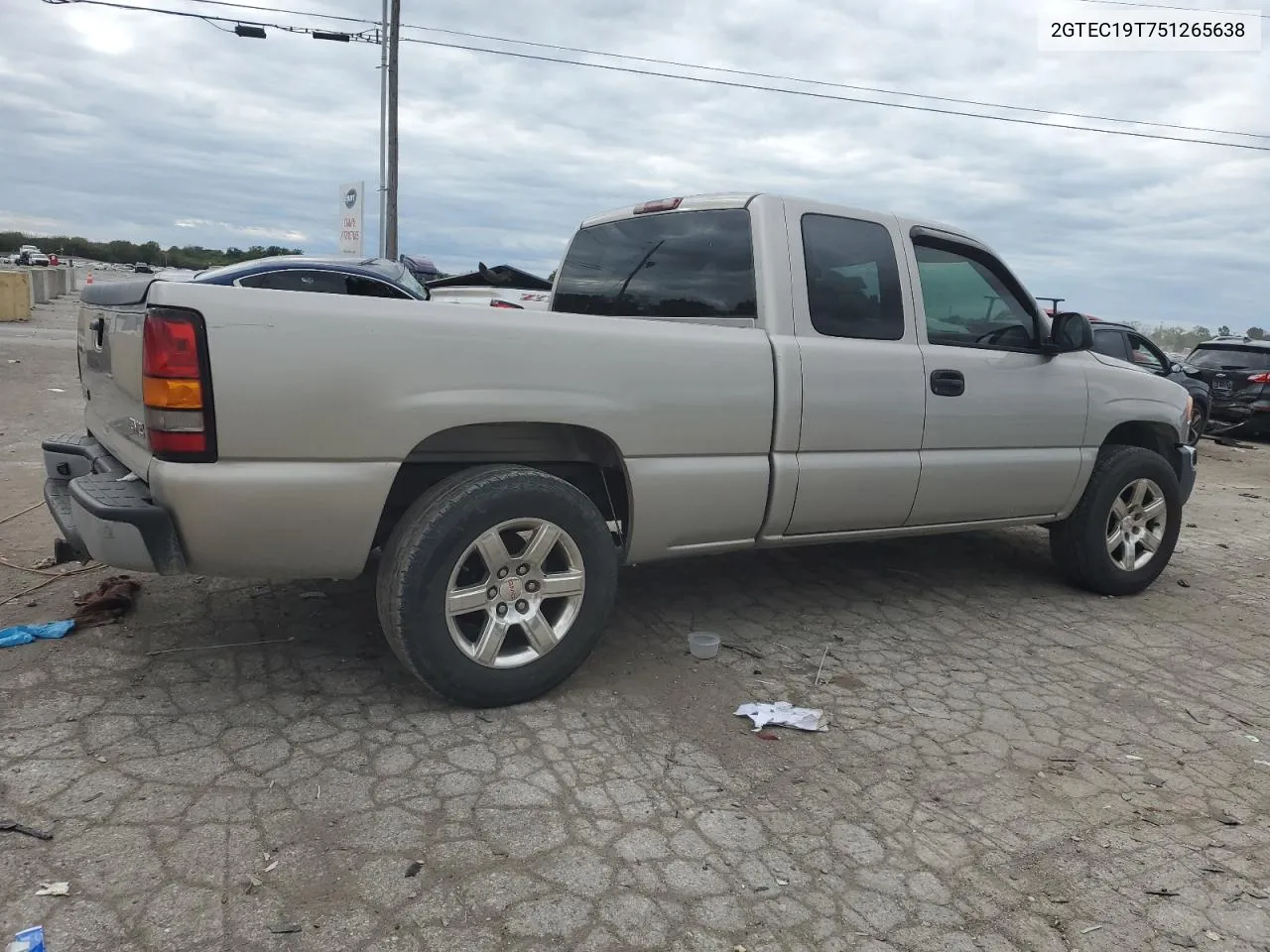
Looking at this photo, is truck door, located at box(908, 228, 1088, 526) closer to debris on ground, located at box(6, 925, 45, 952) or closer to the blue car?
debris on ground, located at box(6, 925, 45, 952)

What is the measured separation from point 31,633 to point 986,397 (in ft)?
14.2

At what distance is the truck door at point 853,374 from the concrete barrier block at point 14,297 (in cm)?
2363

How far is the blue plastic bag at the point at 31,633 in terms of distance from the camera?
3617mm

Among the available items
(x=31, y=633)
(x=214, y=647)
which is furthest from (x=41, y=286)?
(x=214, y=647)

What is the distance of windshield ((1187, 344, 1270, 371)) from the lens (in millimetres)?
15133

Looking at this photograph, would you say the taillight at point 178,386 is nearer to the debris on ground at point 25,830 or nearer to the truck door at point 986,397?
the debris on ground at point 25,830

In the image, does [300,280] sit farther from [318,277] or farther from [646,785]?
[646,785]

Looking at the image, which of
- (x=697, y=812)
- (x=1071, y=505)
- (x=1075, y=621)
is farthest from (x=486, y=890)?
(x=1071, y=505)

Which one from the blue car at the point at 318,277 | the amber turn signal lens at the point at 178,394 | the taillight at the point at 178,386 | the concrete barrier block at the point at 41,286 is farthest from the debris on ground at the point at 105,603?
the concrete barrier block at the point at 41,286

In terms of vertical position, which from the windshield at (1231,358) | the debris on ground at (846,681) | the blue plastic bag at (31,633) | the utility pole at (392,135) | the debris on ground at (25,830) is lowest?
Result: the debris on ground at (25,830)

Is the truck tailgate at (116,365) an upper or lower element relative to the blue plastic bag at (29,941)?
upper

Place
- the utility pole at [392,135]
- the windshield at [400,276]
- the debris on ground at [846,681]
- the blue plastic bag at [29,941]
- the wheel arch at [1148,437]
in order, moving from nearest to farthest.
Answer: the blue plastic bag at [29,941] → the debris on ground at [846,681] → the wheel arch at [1148,437] → the windshield at [400,276] → the utility pole at [392,135]

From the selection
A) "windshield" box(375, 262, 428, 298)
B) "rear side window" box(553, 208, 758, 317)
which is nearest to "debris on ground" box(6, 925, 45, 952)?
"rear side window" box(553, 208, 758, 317)

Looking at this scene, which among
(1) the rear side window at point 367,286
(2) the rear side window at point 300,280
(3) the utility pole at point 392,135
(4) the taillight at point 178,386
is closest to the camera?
(4) the taillight at point 178,386
